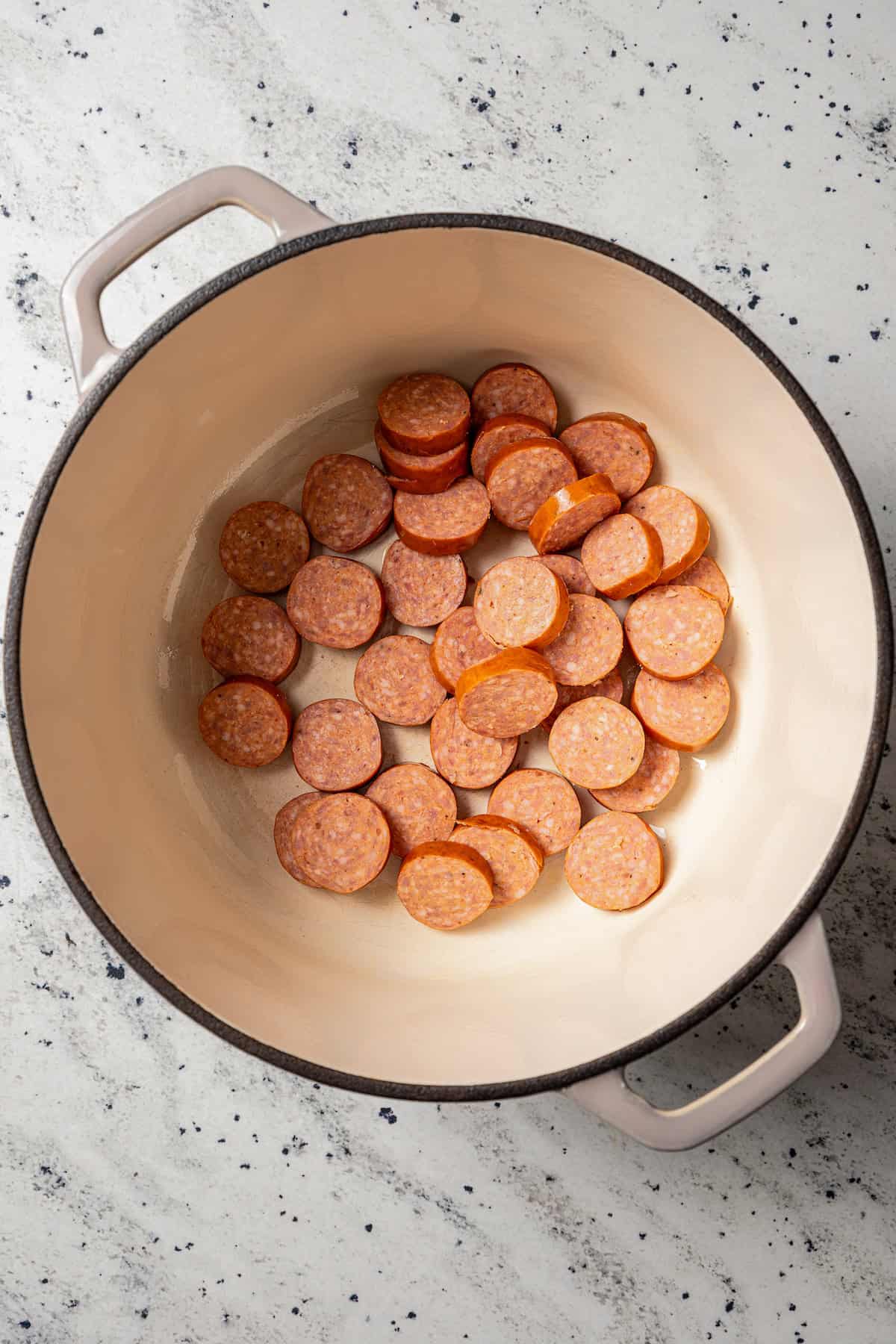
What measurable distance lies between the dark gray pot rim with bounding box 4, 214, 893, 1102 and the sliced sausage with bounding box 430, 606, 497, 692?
0.48m

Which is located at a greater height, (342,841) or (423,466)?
(423,466)

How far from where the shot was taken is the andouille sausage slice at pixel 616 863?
1.25 meters

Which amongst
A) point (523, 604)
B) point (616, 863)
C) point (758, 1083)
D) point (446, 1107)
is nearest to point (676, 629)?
point (523, 604)

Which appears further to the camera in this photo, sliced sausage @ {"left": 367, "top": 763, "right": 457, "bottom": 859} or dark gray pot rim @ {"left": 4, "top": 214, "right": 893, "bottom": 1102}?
sliced sausage @ {"left": 367, "top": 763, "right": 457, "bottom": 859}

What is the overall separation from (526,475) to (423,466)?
129mm

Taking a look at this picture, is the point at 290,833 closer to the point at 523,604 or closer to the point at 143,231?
the point at 523,604

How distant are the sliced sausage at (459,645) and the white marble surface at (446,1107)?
0.53 metres

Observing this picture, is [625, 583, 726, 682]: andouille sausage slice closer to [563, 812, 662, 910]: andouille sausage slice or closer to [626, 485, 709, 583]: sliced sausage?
→ [626, 485, 709, 583]: sliced sausage

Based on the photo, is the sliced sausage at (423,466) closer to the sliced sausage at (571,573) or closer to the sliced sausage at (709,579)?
the sliced sausage at (571,573)

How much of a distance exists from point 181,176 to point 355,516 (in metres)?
0.50

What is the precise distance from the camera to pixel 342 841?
4.21ft

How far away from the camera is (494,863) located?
1.27 m

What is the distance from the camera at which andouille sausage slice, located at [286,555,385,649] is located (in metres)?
1.31

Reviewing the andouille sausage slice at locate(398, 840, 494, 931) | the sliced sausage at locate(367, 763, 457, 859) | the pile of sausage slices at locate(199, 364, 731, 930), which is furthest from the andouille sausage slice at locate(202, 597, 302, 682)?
the andouille sausage slice at locate(398, 840, 494, 931)
